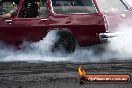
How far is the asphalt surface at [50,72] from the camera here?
7160 millimetres

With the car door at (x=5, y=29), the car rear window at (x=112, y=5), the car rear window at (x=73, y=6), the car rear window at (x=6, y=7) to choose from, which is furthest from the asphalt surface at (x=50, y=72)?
the car rear window at (x=112, y=5)

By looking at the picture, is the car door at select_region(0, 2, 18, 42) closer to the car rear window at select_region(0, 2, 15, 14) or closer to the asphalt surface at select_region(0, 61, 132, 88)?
the car rear window at select_region(0, 2, 15, 14)

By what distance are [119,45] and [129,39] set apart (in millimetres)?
311

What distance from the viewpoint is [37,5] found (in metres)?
10.9

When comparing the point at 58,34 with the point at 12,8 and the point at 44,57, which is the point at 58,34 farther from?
the point at 12,8

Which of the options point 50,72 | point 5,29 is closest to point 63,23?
point 5,29

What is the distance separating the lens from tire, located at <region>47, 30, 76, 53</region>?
10727mm

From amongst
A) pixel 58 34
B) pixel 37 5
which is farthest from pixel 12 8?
pixel 58 34

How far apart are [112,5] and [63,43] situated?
70.5 inches

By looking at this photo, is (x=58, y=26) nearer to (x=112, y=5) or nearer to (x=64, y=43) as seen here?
(x=64, y=43)

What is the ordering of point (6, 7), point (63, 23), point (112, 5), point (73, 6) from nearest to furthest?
point (63, 23), point (73, 6), point (6, 7), point (112, 5)

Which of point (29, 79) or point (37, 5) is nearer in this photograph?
point (29, 79)

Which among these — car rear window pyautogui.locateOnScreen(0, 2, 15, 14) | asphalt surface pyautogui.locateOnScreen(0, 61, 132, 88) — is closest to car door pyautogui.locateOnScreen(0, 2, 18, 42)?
car rear window pyautogui.locateOnScreen(0, 2, 15, 14)

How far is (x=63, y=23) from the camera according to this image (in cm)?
1072
